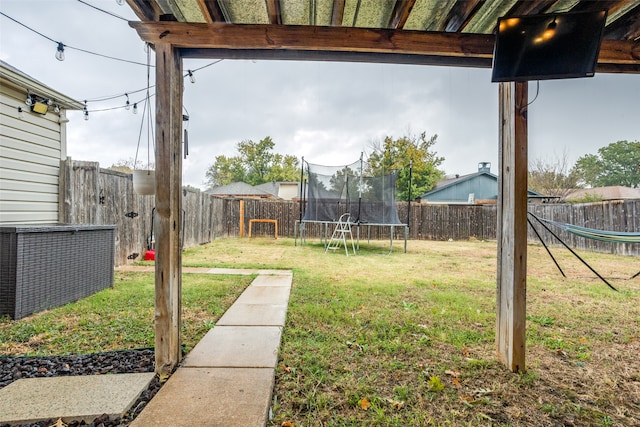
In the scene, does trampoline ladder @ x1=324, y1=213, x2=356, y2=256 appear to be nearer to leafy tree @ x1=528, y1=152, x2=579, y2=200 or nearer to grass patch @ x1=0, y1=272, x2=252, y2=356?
grass patch @ x1=0, y1=272, x2=252, y2=356

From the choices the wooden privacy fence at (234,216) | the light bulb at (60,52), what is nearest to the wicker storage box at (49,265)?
the wooden privacy fence at (234,216)

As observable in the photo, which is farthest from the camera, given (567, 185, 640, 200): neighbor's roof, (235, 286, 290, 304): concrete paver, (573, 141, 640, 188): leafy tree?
(573, 141, 640, 188): leafy tree

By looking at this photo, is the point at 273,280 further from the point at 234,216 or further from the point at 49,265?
the point at 234,216

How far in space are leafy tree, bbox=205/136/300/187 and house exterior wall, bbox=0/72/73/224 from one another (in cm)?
2281

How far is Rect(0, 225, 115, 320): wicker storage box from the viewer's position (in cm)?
229

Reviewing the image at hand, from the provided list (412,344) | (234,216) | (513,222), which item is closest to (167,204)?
(412,344)

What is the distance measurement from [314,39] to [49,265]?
273 cm

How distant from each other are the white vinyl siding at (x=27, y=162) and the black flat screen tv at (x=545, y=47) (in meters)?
4.37

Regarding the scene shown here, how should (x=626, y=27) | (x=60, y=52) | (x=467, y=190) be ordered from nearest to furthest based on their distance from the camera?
(x=626, y=27), (x=60, y=52), (x=467, y=190)

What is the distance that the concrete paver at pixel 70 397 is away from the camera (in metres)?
1.22

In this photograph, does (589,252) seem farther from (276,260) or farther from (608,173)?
(608,173)

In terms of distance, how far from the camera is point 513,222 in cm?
165

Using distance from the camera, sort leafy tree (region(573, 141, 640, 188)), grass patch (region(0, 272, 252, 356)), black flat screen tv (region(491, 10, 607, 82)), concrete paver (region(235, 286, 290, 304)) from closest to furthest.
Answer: black flat screen tv (region(491, 10, 607, 82)) < grass patch (region(0, 272, 252, 356)) < concrete paver (region(235, 286, 290, 304)) < leafy tree (region(573, 141, 640, 188))

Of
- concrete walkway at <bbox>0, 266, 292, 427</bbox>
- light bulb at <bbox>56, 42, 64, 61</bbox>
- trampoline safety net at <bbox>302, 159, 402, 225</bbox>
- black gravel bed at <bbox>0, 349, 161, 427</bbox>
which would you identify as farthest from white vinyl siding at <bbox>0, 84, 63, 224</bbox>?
trampoline safety net at <bbox>302, 159, 402, 225</bbox>
